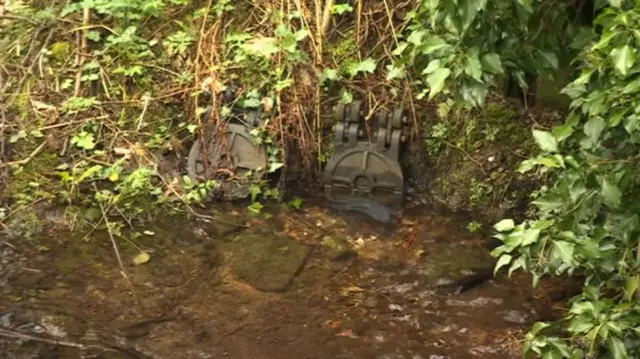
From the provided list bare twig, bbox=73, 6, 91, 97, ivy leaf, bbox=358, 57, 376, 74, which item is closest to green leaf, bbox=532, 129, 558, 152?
ivy leaf, bbox=358, 57, 376, 74

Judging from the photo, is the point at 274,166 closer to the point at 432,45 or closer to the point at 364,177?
the point at 364,177

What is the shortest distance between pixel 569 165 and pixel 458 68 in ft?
1.48

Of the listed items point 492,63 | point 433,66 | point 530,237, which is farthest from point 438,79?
point 530,237

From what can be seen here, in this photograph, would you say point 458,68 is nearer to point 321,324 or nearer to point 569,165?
point 569,165

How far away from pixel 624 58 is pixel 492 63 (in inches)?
17.5

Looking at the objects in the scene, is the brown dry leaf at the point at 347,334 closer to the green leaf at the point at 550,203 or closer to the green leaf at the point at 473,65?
the green leaf at the point at 550,203

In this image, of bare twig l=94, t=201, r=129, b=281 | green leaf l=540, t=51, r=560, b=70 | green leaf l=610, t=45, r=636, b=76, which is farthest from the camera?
bare twig l=94, t=201, r=129, b=281

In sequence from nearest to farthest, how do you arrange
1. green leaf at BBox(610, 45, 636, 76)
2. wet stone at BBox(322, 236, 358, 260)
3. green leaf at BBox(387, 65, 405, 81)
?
green leaf at BBox(610, 45, 636, 76)
green leaf at BBox(387, 65, 405, 81)
wet stone at BBox(322, 236, 358, 260)

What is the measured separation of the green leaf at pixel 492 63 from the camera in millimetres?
2229

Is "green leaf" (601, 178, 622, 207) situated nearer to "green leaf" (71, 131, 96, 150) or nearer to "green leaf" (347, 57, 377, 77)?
"green leaf" (347, 57, 377, 77)

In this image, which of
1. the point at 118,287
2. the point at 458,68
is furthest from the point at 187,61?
the point at 458,68

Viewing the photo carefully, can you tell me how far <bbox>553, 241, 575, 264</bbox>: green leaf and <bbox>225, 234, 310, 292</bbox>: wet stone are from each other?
1.84 metres

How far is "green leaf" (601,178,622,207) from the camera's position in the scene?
6.86 ft

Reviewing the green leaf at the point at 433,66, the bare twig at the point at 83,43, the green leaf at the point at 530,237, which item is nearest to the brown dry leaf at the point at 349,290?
the green leaf at the point at 530,237
